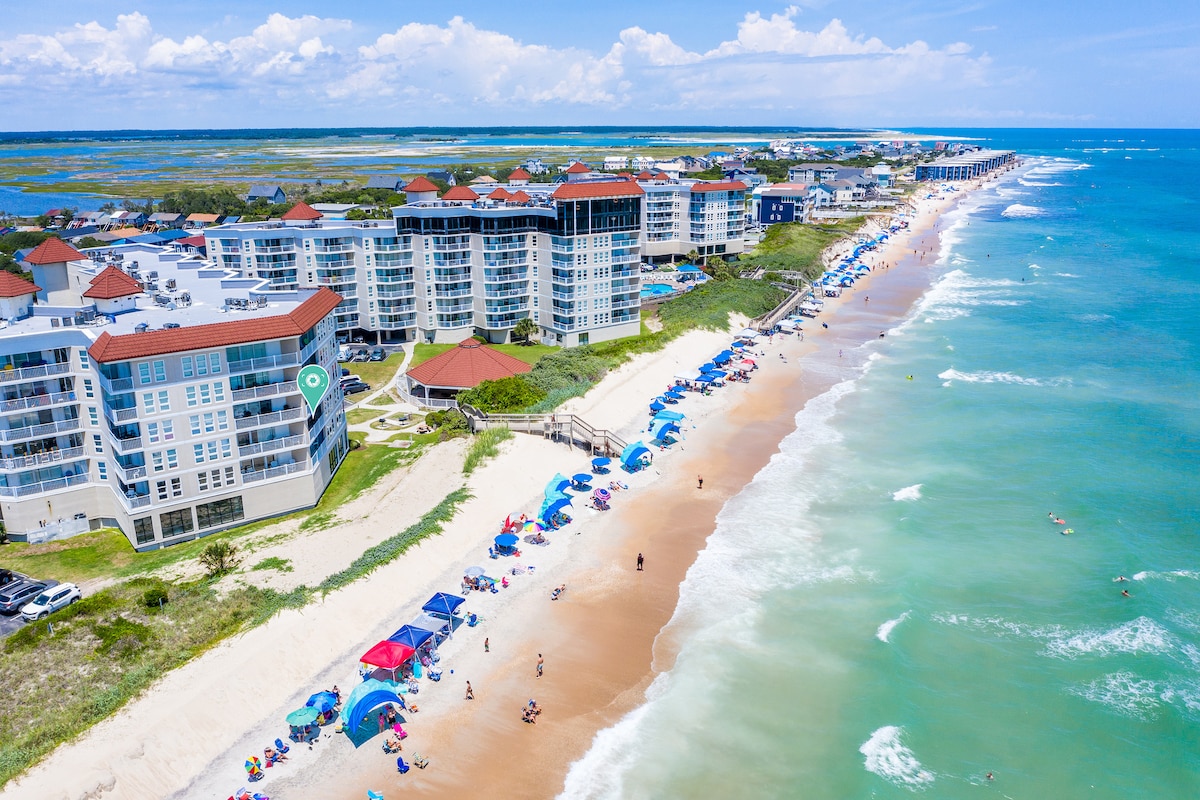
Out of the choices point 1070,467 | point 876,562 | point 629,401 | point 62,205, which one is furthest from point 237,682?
point 62,205

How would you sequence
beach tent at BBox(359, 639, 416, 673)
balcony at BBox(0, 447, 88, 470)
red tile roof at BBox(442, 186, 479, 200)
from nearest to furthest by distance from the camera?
beach tent at BBox(359, 639, 416, 673), balcony at BBox(0, 447, 88, 470), red tile roof at BBox(442, 186, 479, 200)

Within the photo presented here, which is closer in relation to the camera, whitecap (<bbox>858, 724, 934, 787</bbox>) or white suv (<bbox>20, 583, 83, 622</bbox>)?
whitecap (<bbox>858, 724, 934, 787</bbox>)

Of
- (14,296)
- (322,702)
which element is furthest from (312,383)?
(322,702)

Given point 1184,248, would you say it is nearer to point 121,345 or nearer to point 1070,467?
point 1070,467

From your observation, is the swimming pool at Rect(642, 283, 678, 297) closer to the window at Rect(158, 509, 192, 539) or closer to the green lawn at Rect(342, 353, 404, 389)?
the green lawn at Rect(342, 353, 404, 389)

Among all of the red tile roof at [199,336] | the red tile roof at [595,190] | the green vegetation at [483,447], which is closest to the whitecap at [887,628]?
the green vegetation at [483,447]

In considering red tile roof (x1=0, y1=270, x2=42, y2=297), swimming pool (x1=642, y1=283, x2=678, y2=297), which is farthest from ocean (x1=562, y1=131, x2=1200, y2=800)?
red tile roof (x1=0, y1=270, x2=42, y2=297)

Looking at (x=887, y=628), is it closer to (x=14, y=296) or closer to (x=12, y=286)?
(x=14, y=296)
